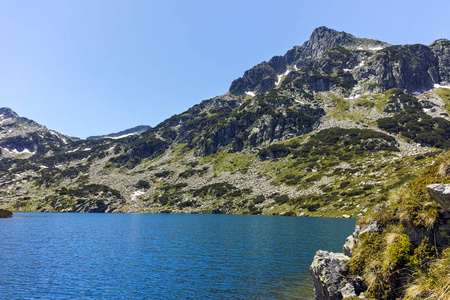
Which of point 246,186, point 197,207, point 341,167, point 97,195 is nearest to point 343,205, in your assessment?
point 341,167

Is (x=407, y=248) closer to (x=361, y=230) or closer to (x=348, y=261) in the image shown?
(x=348, y=261)

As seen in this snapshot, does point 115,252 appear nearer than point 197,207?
Yes

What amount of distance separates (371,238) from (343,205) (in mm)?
91681

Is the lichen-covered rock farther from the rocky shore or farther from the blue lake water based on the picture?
the blue lake water

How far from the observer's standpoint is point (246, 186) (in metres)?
160

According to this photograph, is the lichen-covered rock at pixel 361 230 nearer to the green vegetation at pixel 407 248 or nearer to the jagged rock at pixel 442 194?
the green vegetation at pixel 407 248

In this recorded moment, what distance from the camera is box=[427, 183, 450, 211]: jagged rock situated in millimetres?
11945

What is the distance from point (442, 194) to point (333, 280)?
9.18 metres

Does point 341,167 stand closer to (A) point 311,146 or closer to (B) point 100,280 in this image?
(A) point 311,146

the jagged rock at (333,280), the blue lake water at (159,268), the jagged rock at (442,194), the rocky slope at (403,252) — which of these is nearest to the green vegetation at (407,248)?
the rocky slope at (403,252)

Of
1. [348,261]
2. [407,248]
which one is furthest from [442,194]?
[348,261]

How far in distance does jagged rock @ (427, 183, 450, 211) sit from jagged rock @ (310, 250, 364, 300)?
7044mm

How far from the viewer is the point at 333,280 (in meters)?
17.2

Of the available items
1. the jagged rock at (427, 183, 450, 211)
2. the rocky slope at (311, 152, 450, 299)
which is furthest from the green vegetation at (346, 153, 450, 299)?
the jagged rock at (427, 183, 450, 211)
